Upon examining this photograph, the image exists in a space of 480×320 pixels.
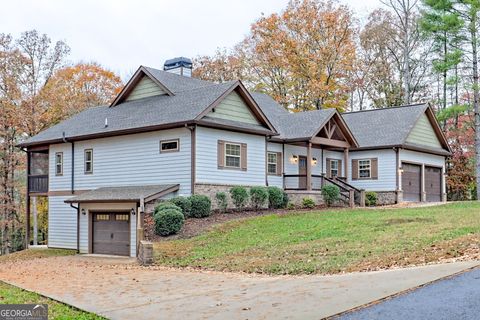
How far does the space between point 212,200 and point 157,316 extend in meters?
14.4

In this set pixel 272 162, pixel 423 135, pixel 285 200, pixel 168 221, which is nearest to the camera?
pixel 168 221

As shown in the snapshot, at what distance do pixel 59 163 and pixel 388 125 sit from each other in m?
18.0

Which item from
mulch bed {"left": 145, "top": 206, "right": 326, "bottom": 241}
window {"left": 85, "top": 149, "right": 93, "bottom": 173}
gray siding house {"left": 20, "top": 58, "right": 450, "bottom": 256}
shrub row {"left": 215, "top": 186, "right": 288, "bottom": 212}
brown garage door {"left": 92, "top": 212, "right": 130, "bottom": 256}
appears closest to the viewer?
mulch bed {"left": 145, "top": 206, "right": 326, "bottom": 241}

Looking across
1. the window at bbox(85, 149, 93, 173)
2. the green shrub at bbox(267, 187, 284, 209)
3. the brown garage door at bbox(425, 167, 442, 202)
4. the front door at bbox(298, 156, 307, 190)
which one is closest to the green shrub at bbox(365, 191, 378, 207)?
the front door at bbox(298, 156, 307, 190)

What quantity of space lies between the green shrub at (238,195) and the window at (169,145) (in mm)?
2831

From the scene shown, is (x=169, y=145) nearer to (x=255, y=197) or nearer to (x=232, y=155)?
(x=232, y=155)

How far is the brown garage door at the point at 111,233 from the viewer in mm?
22672

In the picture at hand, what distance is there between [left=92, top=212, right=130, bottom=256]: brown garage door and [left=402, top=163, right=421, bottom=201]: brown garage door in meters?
16.0

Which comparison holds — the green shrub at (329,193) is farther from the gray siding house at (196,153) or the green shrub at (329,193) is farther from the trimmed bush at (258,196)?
the trimmed bush at (258,196)

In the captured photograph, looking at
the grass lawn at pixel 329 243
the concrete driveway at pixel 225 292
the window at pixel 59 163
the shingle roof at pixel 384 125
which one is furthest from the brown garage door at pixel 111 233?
the shingle roof at pixel 384 125

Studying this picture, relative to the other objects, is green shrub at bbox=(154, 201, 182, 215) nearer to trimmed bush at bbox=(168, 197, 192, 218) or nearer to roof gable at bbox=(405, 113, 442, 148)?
trimmed bush at bbox=(168, 197, 192, 218)

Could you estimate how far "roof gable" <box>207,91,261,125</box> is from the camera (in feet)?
77.5

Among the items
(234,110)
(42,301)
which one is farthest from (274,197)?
(42,301)

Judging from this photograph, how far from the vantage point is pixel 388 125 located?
3300cm
